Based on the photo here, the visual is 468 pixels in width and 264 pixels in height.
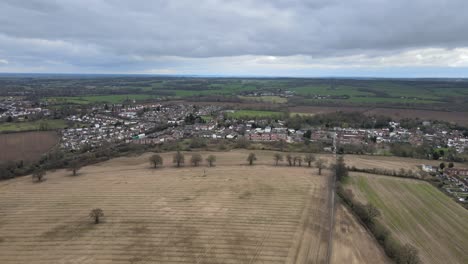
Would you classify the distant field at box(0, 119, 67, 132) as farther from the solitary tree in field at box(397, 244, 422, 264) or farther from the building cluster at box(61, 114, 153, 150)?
the solitary tree in field at box(397, 244, 422, 264)

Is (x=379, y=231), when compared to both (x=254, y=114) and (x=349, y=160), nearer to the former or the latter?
(x=349, y=160)

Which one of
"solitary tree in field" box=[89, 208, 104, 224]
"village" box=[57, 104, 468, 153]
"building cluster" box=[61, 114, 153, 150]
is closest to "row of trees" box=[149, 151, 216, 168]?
"village" box=[57, 104, 468, 153]

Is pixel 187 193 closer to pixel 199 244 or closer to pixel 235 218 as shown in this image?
pixel 235 218

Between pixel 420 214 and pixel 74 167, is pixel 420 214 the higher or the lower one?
the lower one

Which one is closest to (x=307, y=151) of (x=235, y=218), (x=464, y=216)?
(x=464, y=216)

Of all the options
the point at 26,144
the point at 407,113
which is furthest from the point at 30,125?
the point at 407,113

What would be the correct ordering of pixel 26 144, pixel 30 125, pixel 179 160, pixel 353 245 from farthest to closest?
pixel 30 125 → pixel 26 144 → pixel 179 160 → pixel 353 245

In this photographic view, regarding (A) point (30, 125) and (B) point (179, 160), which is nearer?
(B) point (179, 160)
